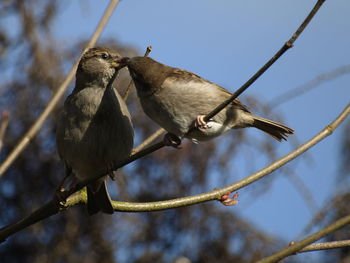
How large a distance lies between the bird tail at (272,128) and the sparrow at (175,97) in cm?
48

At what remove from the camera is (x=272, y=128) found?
4.29 meters

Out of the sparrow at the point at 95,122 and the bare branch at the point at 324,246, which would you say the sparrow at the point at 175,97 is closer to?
the sparrow at the point at 95,122

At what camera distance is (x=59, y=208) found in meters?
3.09

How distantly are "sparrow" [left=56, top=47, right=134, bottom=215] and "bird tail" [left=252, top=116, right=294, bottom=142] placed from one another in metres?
0.98

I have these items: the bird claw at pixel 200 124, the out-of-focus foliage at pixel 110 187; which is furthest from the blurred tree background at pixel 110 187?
the bird claw at pixel 200 124

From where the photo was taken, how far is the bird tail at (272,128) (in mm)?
4227

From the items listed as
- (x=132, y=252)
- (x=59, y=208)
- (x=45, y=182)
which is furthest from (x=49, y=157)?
(x=59, y=208)

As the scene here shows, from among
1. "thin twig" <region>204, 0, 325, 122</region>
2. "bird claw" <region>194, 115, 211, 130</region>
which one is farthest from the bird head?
"thin twig" <region>204, 0, 325, 122</region>

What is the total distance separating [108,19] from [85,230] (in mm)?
3924

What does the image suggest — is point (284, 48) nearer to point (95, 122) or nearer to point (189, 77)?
point (189, 77)

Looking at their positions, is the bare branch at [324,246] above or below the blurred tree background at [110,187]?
above

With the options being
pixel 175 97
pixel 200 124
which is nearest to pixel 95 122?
pixel 175 97

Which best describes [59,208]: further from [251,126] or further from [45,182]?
[45,182]

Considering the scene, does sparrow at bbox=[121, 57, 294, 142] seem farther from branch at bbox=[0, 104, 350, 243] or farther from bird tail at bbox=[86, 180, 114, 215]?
Answer: bird tail at bbox=[86, 180, 114, 215]
